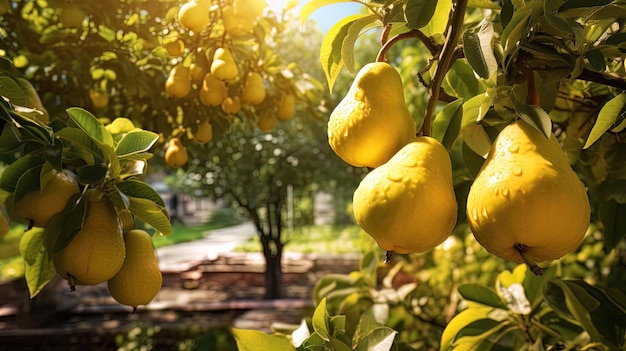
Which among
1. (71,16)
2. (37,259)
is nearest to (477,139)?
(37,259)

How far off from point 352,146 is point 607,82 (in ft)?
0.60

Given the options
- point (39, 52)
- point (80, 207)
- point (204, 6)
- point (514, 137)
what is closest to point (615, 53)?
point (514, 137)

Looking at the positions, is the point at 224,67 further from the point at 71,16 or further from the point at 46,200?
the point at 46,200

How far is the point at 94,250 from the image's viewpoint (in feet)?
1.42

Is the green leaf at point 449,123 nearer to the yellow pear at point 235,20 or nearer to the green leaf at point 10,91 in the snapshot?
the green leaf at point 10,91

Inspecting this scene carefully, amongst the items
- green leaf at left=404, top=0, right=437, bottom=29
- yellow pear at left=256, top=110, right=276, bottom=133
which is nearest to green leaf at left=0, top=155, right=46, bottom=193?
green leaf at left=404, top=0, right=437, bottom=29

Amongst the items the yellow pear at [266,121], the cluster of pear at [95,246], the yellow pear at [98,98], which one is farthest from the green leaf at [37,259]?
the yellow pear at [266,121]

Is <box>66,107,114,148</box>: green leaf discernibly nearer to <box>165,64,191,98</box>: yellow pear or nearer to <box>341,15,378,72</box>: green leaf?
<box>341,15,378,72</box>: green leaf

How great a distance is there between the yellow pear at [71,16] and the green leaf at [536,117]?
0.77 meters

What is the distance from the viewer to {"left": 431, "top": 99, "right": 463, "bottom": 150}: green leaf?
389 millimetres

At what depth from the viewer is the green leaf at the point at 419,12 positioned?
1.06 feet

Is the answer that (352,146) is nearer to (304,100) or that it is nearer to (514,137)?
(514,137)

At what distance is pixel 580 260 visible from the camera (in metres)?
1.28

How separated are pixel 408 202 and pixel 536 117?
0.28 ft
